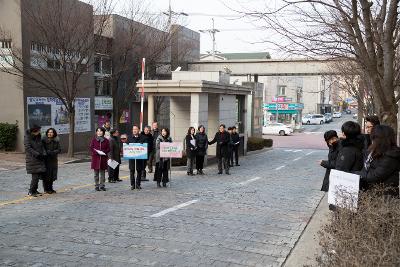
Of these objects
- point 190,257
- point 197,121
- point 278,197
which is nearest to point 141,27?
point 197,121

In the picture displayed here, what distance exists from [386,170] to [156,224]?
13.3ft

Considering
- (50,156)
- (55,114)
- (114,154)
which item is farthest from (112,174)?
(55,114)

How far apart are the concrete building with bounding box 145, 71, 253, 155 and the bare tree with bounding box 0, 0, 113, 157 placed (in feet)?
13.2

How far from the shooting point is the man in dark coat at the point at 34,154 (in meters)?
10.5

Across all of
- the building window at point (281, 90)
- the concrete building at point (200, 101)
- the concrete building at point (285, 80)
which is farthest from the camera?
the building window at point (281, 90)

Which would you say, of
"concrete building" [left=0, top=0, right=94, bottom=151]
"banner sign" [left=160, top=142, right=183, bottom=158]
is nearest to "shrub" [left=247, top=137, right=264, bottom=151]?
"concrete building" [left=0, top=0, right=94, bottom=151]

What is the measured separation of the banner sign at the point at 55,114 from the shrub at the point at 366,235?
18876 mm

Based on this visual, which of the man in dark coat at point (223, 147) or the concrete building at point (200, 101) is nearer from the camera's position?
the man in dark coat at point (223, 147)

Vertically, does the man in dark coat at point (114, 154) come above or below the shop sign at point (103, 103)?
below

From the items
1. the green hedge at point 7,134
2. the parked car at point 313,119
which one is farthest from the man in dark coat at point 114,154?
the parked car at point 313,119

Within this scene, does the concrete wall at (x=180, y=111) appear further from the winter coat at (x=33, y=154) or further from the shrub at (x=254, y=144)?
the winter coat at (x=33, y=154)

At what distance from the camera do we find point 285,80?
64750mm

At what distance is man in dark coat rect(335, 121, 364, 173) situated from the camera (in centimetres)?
597

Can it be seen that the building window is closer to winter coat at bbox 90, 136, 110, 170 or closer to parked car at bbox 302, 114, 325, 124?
parked car at bbox 302, 114, 325, 124
